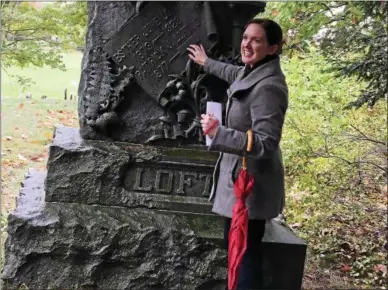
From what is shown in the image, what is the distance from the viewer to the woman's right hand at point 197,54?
3.66 meters

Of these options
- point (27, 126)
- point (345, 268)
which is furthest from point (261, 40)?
point (27, 126)

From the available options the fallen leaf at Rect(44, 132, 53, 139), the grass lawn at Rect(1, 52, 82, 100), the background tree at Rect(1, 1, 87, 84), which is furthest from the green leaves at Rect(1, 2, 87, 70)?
the grass lawn at Rect(1, 52, 82, 100)

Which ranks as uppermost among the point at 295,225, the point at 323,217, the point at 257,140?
the point at 257,140

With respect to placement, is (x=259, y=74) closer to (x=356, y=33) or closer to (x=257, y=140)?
(x=257, y=140)

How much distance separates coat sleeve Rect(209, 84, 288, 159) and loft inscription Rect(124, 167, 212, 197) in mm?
1110

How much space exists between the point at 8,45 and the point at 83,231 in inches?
126

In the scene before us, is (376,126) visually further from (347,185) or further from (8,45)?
(8,45)

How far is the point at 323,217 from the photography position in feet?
19.5

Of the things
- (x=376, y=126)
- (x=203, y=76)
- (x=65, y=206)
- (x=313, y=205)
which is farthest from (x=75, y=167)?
(x=376, y=126)

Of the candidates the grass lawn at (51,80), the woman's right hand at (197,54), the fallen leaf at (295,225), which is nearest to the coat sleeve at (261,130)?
the woman's right hand at (197,54)

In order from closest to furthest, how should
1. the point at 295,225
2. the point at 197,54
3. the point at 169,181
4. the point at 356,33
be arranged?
the point at 197,54
the point at 169,181
the point at 356,33
the point at 295,225

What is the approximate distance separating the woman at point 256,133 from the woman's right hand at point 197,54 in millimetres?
684

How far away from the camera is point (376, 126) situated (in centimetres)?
650

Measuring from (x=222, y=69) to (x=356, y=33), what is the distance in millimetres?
1752
